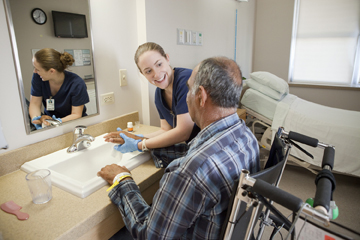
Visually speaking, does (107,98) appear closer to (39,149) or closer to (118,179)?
(39,149)

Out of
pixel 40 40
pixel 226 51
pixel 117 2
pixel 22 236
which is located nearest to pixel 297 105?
pixel 226 51

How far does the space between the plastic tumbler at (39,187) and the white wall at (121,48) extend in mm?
355

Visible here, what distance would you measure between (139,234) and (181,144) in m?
0.62

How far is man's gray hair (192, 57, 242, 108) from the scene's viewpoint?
2.61 feet

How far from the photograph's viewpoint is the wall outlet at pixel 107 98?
151cm

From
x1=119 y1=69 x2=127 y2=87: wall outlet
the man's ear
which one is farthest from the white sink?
the man's ear

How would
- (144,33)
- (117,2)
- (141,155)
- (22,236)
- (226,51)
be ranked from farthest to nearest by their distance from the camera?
(226,51) → (144,33) → (117,2) → (141,155) → (22,236)

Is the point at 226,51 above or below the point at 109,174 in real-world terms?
above

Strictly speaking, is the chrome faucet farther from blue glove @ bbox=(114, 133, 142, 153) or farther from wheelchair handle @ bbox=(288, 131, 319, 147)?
wheelchair handle @ bbox=(288, 131, 319, 147)

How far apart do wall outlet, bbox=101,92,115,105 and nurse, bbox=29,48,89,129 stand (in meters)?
0.14

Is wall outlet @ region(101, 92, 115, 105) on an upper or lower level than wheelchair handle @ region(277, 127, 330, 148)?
upper

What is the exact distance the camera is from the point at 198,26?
2.15 m

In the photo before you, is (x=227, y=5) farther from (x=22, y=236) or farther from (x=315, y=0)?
(x=22, y=236)

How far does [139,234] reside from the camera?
0.78m
